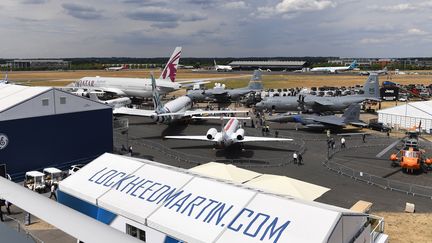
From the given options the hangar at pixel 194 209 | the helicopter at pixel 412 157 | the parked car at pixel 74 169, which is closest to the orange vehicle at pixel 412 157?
the helicopter at pixel 412 157

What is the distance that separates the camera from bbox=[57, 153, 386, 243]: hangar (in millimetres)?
11828

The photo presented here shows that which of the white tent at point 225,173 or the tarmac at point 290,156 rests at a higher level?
the white tent at point 225,173

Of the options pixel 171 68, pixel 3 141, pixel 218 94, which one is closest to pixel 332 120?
pixel 218 94

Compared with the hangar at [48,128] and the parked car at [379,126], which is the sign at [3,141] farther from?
the parked car at [379,126]

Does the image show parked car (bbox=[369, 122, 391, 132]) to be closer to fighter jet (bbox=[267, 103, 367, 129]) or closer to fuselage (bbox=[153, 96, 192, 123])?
fighter jet (bbox=[267, 103, 367, 129])

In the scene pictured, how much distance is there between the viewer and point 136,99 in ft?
275

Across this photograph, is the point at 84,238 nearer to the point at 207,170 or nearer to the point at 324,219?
the point at 324,219

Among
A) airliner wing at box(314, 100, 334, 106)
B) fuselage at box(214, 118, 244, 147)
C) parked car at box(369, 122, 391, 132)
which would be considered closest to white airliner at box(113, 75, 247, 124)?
fuselage at box(214, 118, 244, 147)

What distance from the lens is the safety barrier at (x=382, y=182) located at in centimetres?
2823

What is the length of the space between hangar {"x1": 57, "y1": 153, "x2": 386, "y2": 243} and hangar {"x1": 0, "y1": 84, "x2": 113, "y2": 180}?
14.8 metres

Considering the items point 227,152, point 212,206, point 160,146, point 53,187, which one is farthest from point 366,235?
point 160,146

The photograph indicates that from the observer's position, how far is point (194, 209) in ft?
44.3

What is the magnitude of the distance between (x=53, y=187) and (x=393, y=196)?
Answer: 24.2 meters

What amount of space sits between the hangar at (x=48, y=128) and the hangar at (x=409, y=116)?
41.2 metres
